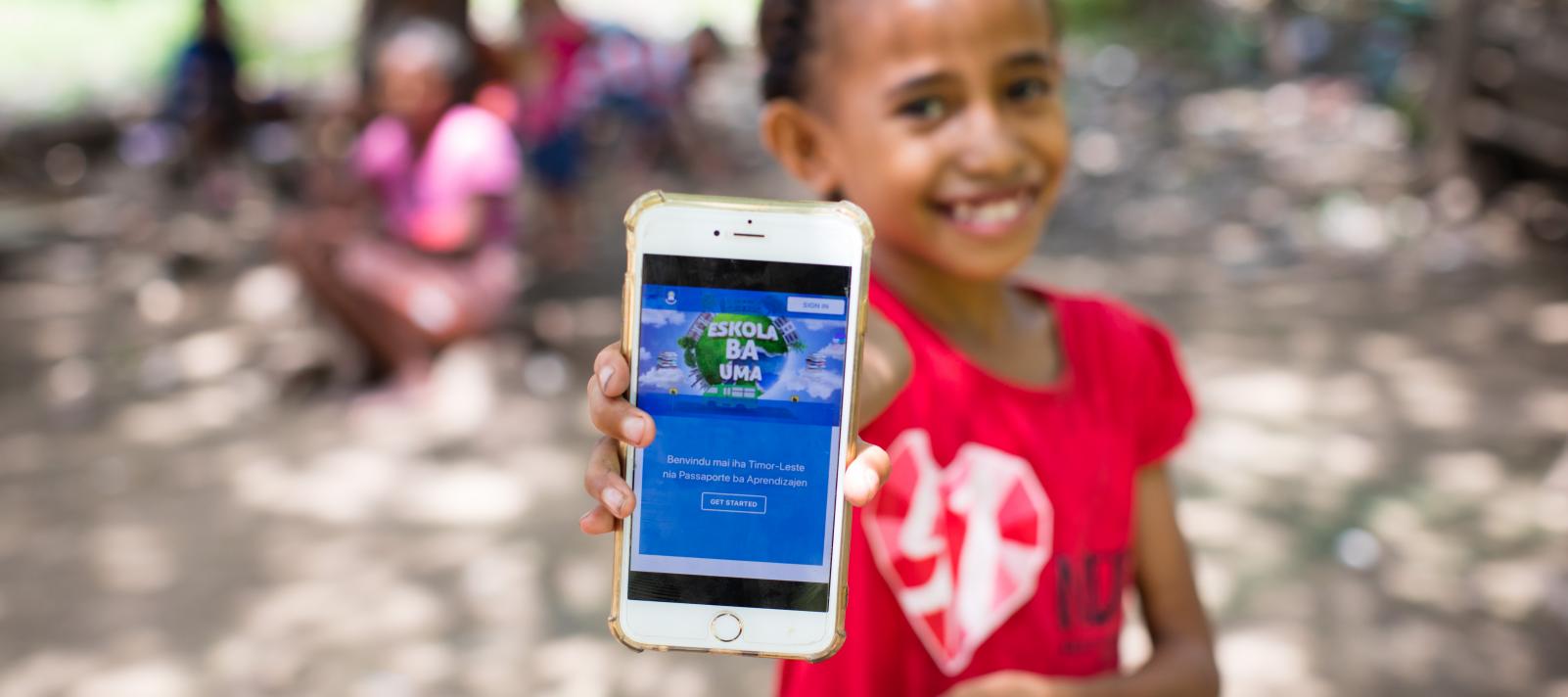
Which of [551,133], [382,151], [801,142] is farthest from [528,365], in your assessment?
[801,142]

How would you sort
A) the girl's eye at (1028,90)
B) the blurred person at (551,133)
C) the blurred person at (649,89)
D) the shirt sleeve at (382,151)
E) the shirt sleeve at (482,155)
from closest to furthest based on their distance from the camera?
the girl's eye at (1028,90) → the shirt sleeve at (482,155) → the shirt sleeve at (382,151) → the blurred person at (551,133) → the blurred person at (649,89)

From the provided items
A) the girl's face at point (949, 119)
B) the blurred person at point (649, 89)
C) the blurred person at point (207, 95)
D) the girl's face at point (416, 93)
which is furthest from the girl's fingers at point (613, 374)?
the blurred person at point (649, 89)

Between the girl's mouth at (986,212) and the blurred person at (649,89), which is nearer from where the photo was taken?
the girl's mouth at (986,212)

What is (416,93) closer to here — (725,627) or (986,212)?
(986,212)

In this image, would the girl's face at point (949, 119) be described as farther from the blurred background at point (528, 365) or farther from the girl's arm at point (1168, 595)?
the blurred background at point (528, 365)

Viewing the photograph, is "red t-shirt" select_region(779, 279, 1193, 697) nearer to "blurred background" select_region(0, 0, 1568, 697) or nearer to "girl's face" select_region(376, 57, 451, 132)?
"blurred background" select_region(0, 0, 1568, 697)

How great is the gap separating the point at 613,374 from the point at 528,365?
4.77 meters

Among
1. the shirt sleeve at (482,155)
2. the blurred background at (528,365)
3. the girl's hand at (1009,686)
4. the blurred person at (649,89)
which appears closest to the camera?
the girl's hand at (1009,686)

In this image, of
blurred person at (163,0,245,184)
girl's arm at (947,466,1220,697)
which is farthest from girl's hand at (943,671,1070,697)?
blurred person at (163,0,245,184)

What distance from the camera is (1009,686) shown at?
1359mm

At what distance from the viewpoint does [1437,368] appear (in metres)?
5.54

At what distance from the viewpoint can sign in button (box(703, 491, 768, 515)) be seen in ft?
3.59

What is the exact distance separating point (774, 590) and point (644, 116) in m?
9.41

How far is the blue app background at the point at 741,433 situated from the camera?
3.50ft
